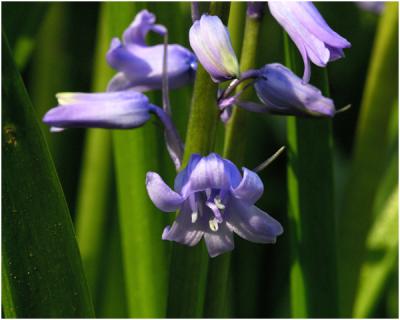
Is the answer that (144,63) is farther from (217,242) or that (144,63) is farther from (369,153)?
(369,153)

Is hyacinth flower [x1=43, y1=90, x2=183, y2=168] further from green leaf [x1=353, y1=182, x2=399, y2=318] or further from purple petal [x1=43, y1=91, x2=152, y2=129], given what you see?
green leaf [x1=353, y1=182, x2=399, y2=318]

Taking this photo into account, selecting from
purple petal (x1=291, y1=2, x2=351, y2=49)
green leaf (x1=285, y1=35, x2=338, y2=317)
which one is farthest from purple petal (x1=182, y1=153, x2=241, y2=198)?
green leaf (x1=285, y1=35, x2=338, y2=317)

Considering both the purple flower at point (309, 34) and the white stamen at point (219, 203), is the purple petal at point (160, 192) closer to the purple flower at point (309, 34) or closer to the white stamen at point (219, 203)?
the white stamen at point (219, 203)

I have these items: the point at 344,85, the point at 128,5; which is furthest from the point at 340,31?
the point at 128,5

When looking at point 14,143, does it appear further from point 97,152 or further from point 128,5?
point 97,152

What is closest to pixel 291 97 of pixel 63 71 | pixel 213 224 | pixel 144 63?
pixel 213 224

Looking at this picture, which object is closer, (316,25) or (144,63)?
(316,25)
